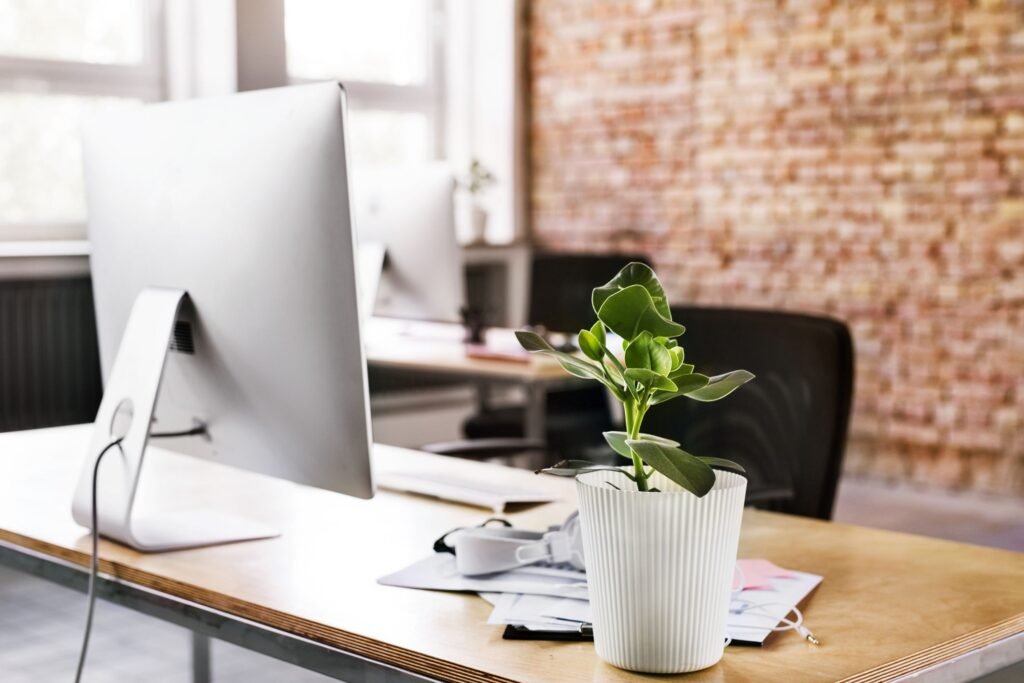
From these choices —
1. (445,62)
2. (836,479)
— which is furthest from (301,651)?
(445,62)

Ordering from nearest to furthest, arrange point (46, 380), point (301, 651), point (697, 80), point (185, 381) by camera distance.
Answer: point (301, 651) < point (185, 381) < point (46, 380) < point (697, 80)

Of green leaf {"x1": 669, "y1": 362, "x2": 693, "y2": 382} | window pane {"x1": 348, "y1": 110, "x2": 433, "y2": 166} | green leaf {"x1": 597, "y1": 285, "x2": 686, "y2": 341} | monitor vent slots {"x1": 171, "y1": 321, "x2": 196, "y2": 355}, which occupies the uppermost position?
window pane {"x1": 348, "y1": 110, "x2": 433, "y2": 166}

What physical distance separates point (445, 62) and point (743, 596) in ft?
16.1

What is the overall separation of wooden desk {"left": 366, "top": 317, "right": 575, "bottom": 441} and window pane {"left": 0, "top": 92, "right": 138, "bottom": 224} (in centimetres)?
140

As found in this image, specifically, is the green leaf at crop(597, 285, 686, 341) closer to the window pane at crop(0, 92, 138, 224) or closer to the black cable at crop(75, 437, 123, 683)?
the black cable at crop(75, 437, 123, 683)

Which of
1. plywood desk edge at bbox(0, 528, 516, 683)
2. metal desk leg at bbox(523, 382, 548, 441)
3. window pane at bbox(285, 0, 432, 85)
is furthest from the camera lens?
window pane at bbox(285, 0, 432, 85)

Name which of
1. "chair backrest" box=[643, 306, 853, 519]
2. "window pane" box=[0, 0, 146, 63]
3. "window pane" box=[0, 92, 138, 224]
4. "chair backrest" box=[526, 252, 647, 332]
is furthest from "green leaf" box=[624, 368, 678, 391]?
"window pane" box=[0, 0, 146, 63]

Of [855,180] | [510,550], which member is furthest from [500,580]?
[855,180]

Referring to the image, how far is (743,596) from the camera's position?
4.20 feet

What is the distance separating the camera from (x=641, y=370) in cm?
104

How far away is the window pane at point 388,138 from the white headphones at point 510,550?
13.9 feet

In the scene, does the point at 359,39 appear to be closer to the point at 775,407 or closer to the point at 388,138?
the point at 388,138

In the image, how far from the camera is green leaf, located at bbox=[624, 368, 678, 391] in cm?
105

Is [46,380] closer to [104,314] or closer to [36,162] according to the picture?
[36,162]
